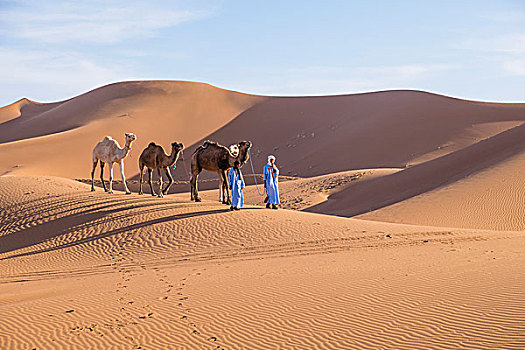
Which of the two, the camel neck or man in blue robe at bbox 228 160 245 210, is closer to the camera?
man in blue robe at bbox 228 160 245 210

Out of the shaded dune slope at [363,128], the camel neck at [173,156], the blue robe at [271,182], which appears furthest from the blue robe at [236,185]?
the shaded dune slope at [363,128]

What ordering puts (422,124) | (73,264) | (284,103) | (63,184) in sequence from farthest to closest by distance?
(284,103)
(422,124)
(63,184)
(73,264)

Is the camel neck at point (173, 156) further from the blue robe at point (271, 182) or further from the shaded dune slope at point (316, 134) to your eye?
the shaded dune slope at point (316, 134)

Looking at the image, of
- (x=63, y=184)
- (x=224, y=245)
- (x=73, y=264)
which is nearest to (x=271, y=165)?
(x=224, y=245)

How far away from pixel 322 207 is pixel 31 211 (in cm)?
1448

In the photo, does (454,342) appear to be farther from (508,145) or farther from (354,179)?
(354,179)

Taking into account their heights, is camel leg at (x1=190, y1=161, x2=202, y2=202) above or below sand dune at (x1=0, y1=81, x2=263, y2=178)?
below

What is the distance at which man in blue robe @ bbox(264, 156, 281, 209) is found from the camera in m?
17.6

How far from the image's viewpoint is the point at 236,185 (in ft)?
56.2

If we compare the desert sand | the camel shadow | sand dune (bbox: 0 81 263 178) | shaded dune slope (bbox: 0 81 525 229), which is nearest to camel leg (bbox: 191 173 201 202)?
the desert sand

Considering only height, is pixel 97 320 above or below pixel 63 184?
below

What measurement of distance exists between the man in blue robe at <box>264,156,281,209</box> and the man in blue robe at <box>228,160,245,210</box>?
886 mm

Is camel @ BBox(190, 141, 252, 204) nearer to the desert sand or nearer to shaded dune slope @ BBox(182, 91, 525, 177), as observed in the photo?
the desert sand

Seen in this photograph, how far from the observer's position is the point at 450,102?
5894 cm
